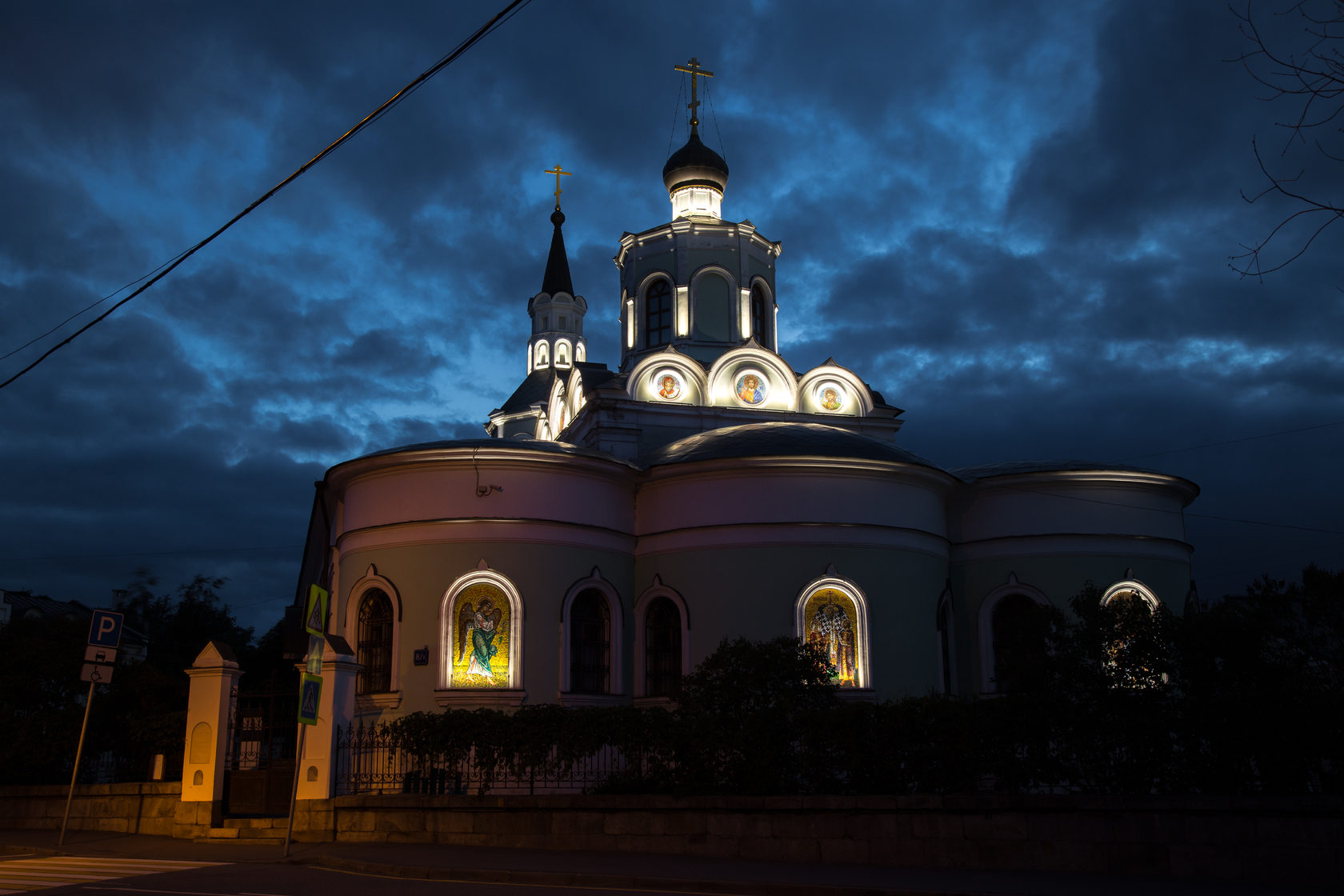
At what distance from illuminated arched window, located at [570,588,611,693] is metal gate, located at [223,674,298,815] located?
4612 mm

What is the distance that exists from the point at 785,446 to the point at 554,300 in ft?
104

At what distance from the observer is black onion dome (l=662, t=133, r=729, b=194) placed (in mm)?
28141

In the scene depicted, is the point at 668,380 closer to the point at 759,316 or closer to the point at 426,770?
the point at 759,316

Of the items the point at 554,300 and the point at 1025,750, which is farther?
the point at 554,300

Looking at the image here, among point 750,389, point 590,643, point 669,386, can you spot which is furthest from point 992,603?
point 669,386

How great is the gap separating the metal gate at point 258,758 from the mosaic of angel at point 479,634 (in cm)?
297

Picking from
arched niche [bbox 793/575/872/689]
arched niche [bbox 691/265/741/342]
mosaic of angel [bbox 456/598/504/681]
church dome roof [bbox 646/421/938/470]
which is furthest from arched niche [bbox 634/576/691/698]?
arched niche [bbox 691/265/741/342]

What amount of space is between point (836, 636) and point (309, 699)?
29.0ft

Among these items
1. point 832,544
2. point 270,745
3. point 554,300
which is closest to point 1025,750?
point 832,544

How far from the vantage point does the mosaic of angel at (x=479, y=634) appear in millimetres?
18359

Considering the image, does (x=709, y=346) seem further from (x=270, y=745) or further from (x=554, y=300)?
(x=554, y=300)

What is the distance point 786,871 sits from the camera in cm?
1051

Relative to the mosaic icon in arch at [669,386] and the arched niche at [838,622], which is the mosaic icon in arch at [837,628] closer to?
the arched niche at [838,622]

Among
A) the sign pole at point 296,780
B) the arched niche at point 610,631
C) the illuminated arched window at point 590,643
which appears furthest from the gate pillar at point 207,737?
the illuminated arched window at point 590,643
